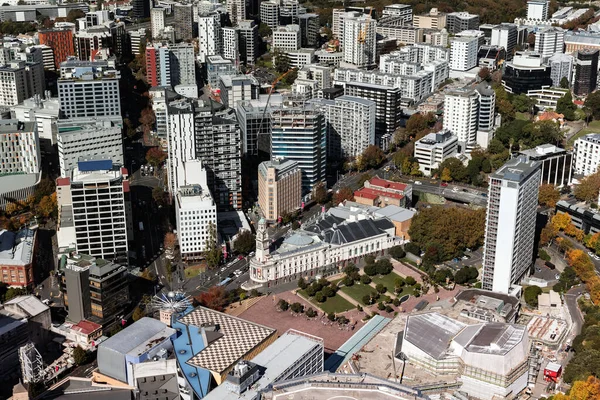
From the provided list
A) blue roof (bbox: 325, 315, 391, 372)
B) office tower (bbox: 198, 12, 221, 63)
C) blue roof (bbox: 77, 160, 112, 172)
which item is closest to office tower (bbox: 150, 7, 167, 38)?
office tower (bbox: 198, 12, 221, 63)

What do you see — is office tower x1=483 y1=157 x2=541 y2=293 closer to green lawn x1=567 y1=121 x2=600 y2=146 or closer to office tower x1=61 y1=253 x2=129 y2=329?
office tower x1=61 y1=253 x2=129 y2=329

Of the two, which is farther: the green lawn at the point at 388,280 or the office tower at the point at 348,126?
the office tower at the point at 348,126

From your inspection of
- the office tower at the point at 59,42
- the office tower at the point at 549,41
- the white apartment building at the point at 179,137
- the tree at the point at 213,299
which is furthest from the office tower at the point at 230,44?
the tree at the point at 213,299

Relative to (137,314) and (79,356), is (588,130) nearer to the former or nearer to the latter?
(137,314)

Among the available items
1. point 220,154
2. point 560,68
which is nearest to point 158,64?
point 220,154

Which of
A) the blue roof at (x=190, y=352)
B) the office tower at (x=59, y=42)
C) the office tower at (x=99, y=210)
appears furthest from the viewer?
the office tower at (x=59, y=42)

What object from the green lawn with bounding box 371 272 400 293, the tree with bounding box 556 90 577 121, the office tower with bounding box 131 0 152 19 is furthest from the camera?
the office tower with bounding box 131 0 152 19

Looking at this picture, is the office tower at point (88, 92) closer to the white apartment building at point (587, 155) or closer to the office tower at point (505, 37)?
the white apartment building at point (587, 155)
